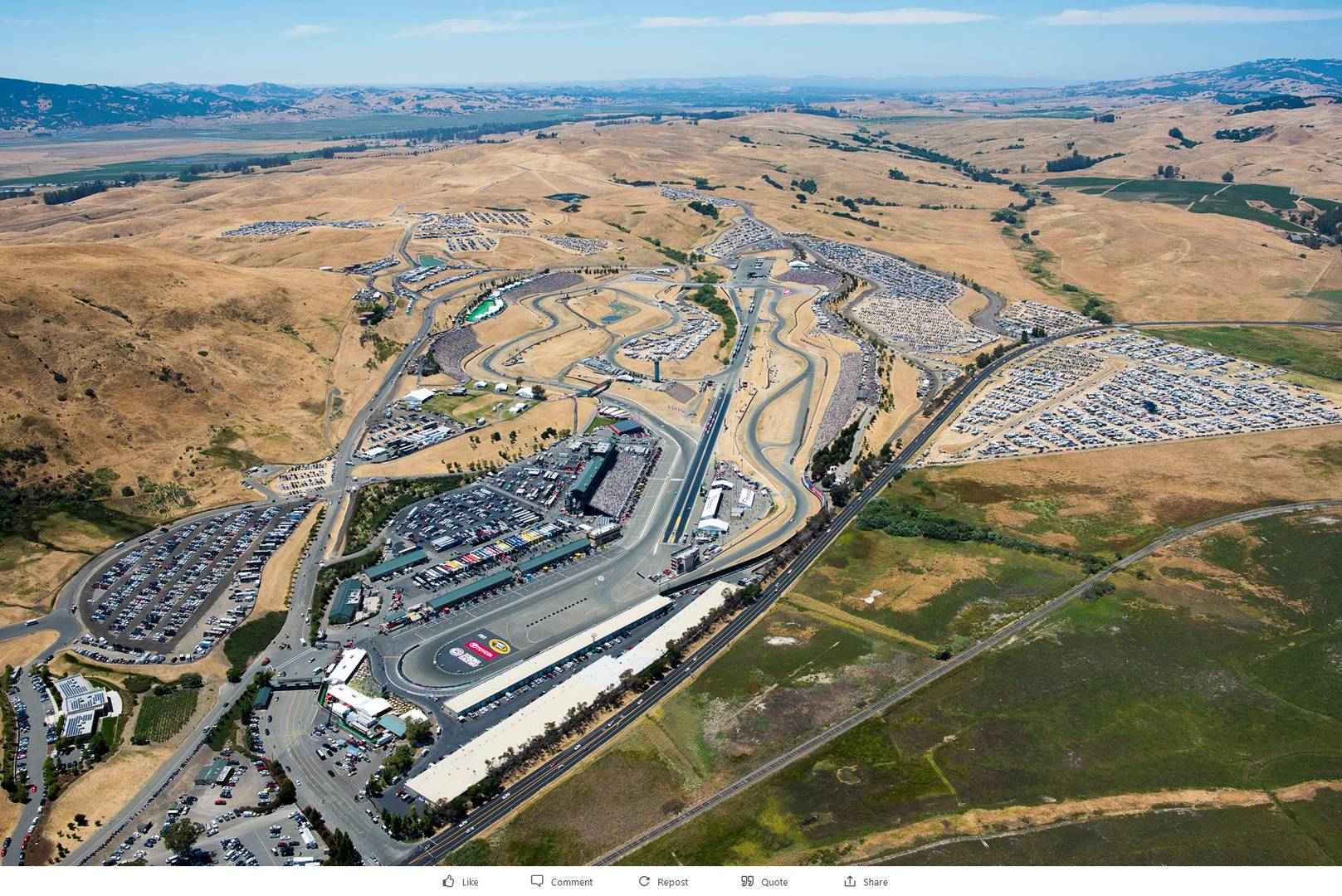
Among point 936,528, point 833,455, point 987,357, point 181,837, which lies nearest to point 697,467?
point 833,455

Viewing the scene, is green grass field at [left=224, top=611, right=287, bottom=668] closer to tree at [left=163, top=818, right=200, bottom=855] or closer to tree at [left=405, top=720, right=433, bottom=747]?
tree at [left=163, top=818, right=200, bottom=855]

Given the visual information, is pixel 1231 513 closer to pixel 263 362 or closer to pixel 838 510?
pixel 838 510

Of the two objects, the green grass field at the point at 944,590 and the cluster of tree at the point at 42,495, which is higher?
the cluster of tree at the point at 42,495

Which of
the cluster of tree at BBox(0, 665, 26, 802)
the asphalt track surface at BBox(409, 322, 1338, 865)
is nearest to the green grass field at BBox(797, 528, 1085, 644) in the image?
the asphalt track surface at BBox(409, 322, 1338, 865)

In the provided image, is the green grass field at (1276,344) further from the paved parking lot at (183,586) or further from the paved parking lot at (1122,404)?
the paved parking lot at (183,586)

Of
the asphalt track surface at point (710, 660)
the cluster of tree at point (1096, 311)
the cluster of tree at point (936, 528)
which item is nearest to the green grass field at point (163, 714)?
the asphalt track surface at point (710, 660)

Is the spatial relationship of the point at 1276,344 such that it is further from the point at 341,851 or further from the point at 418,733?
the point at 341,851
